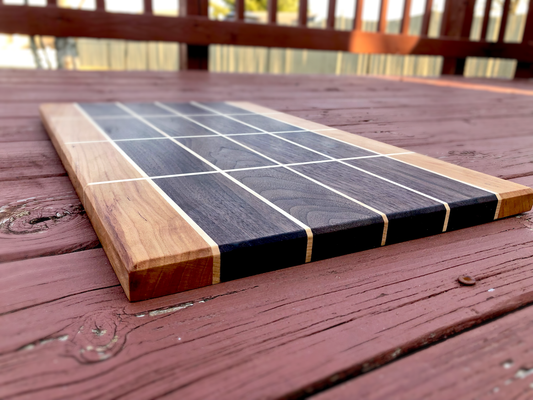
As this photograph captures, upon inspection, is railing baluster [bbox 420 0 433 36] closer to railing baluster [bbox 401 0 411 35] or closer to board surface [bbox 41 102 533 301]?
railing baluster [bbox 401 0 411 35]

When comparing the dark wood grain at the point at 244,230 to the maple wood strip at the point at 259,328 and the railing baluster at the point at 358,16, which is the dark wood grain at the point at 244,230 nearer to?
the maple wood strip at the point at 259,328

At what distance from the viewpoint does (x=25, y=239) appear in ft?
1.91

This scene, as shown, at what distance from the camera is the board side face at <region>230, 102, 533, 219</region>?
0.74 m

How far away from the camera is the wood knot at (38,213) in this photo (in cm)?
62

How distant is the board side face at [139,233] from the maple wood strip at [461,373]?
200 mm

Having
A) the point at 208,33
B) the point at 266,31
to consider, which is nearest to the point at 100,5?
the point at 208,33

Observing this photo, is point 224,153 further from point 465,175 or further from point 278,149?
→ point 465,175

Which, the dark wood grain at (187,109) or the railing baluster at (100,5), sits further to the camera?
the railing baluster at (100,5)

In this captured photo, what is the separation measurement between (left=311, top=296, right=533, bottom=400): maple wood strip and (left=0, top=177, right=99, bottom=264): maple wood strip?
0.38 metres

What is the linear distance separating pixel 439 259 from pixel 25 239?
54 cm

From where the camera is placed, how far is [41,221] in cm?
64

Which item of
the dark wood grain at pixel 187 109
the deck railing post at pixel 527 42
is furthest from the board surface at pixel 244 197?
the deck railing post at pixel 527 42

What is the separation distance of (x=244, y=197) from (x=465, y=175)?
43 cm

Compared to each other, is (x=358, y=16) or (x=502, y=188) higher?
(x=358, y=16)
